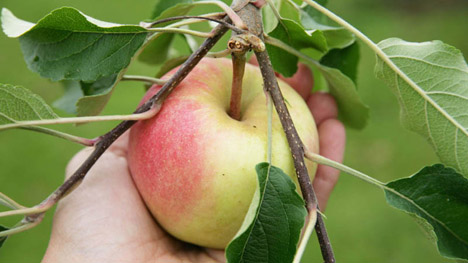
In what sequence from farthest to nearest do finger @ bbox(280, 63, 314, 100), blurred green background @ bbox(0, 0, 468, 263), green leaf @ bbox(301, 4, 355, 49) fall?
blurred green background @ bbox(0, 0, 468, 263) < finger @ bbox(280, 63, 314, 100) < green leaf @ bbox(301, 4, 355, 49)

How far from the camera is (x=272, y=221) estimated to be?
0.64 m

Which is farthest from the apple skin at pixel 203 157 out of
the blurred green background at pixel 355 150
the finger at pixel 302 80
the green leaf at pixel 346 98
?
the blurred green background at pixel 355 150

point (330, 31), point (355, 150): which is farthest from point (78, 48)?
point (355, 150)

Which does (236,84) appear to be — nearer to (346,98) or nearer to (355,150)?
(346,98)

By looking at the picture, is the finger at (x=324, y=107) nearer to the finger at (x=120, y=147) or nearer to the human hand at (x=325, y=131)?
the human hand at (x=325, y=131)

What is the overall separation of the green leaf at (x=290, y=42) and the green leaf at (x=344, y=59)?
0.09m

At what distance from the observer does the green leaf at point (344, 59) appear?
0.97 metres

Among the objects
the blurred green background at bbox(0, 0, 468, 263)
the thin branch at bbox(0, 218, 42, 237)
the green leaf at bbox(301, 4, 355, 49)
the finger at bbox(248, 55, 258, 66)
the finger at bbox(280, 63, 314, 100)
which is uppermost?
the green leaf at bbox(301, 4, 355, 49)

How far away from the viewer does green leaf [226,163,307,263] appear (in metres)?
0.62

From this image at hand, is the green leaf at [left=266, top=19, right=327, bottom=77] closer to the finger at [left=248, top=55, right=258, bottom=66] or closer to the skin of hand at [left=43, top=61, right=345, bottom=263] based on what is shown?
the finger at [left=248, top=55, right=258, bottom=66]

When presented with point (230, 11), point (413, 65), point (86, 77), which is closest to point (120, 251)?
point (86, 77)

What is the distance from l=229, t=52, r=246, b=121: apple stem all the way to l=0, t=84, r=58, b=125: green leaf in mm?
260

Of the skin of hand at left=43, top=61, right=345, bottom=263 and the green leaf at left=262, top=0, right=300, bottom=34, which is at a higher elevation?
the green leaf at left=262, top=0, right=300, bottom=34

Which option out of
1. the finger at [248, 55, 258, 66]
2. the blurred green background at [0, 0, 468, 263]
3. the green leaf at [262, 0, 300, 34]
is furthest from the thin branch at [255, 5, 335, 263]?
the blurred green background at [0, 0, 468, 263]
